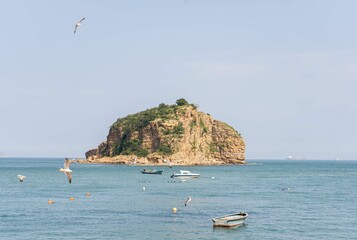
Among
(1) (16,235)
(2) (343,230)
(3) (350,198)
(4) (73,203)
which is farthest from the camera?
(3) (350,198)

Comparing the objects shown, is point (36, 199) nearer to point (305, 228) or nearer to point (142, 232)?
point (142, 232)

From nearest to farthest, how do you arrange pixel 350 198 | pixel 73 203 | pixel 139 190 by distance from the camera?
pixel 73 203, pixel 350 198, pixel 139 190

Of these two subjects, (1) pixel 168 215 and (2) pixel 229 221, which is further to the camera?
(1) pixel 168 215

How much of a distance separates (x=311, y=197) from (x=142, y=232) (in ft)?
171

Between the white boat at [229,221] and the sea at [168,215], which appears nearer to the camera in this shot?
the sea at [168,215]

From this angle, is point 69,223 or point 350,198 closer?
point 69,223

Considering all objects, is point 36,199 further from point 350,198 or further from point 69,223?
point 350,198

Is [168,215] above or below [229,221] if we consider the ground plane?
below

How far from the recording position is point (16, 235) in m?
58.1

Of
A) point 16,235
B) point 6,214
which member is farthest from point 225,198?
point 16,235

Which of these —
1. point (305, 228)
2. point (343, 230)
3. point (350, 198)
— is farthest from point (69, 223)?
point (350, 198)

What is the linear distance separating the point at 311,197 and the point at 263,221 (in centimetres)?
3743

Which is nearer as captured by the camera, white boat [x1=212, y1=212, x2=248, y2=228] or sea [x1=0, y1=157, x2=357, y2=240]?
sea [x1=0, y1=157, x2=357, y2=240]

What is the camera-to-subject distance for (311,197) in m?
104
